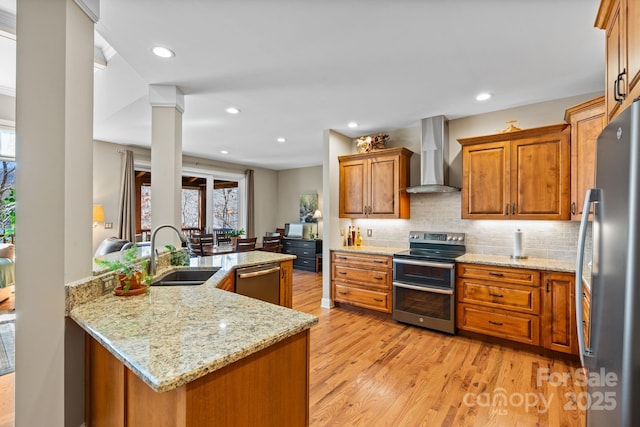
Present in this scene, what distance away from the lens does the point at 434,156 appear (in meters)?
3.66

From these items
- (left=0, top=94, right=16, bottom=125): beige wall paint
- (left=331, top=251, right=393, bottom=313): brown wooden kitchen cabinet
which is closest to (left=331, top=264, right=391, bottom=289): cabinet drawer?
(left=331, top=251, right=393, bottom=313): brown wooden kitchen cabinet

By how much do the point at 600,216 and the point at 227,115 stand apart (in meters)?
3.72

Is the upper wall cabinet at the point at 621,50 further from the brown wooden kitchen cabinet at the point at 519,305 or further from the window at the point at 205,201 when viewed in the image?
the window at the point at 205,201

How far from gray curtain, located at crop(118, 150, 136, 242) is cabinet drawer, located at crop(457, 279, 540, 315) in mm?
5528

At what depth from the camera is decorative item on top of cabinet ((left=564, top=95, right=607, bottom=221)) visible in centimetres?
239

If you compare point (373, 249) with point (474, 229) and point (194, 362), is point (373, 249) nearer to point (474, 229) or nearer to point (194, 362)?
point (474, 229)

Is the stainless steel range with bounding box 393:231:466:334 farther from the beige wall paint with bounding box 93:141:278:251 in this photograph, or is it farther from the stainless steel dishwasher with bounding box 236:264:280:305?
the beige wall paint with bounding box 93:141:278:251

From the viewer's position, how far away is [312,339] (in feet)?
10.3

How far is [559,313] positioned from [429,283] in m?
1.17

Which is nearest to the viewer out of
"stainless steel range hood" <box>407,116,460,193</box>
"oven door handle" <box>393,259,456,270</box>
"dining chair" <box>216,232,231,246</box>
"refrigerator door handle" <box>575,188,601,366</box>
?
"refrigerator door handle" <box>575,188,601,366</box>

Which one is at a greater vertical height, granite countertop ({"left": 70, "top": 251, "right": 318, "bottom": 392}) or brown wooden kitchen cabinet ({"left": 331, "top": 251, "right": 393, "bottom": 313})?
granite countertop ({"left": 70, "top": 251, "right": 318, "bottom": 392})

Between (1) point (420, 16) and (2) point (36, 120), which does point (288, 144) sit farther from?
(2) point (36, 120)

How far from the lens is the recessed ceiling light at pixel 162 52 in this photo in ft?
7.12

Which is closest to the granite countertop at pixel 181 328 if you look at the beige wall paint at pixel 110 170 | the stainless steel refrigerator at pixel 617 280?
the stainless steel refrigerator at pixel 617 280
